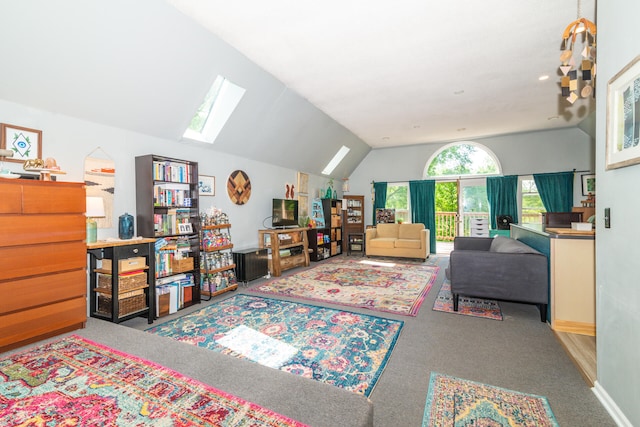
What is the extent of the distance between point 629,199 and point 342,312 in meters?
2.70

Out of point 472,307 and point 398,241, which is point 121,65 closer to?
point 472,307

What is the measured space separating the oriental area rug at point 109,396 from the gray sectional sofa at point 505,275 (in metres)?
2.80

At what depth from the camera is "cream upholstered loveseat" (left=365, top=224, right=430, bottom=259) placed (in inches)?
271

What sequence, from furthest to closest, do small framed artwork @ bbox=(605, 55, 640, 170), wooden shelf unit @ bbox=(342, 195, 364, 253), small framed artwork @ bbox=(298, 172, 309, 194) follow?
1. wooden shelf unit @ bbox=(342, 195, 364, 253)
2. small framed artwork @ bbox=(298, 172, 309, 194)
3. small framed artwork @ bbox=(605, 55, 640, 170)

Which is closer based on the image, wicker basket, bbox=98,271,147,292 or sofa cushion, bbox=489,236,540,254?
wicker basket, bbox=98,271,147,292

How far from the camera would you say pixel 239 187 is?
527 centimetres

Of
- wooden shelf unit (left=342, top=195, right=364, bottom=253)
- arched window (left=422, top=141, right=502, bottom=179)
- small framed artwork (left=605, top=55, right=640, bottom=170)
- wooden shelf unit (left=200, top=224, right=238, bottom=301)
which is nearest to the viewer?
small framed artwork (left=605, top=55, right=640, bottom=170)

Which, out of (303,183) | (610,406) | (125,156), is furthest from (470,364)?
(303,183)

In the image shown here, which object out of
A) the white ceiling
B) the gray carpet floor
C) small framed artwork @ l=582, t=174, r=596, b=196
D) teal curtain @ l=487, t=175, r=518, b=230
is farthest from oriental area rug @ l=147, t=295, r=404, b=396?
small framed artwork @ l=582, t=174, r=596, b=196

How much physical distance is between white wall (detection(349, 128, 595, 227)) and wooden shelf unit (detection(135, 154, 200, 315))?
19.9 ft

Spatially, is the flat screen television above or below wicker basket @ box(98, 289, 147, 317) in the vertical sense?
above

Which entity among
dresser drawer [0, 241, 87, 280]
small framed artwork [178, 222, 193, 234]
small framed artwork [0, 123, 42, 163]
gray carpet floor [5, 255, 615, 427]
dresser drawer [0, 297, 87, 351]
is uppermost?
small framed artwork [0, 123, 42, 163]

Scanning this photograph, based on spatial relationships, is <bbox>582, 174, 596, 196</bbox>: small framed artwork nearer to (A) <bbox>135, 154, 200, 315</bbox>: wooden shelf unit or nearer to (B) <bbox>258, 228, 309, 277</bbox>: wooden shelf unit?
(B) <bbox>258, 228, 309, 277</bbox>: wooden shelf unit

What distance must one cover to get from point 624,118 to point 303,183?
6.00m
